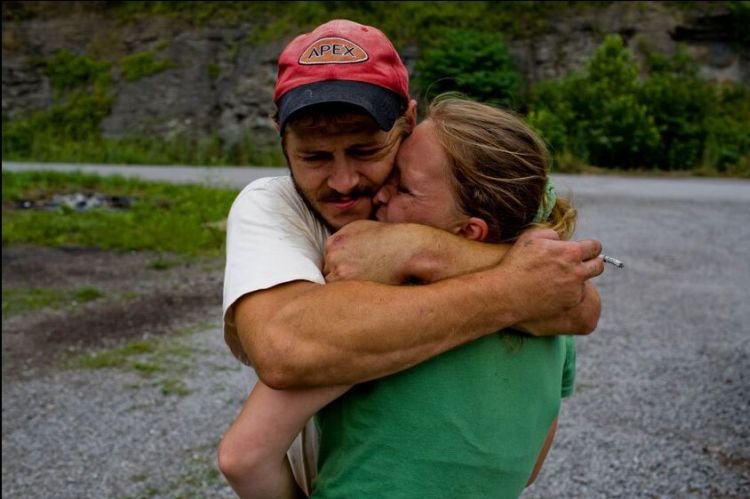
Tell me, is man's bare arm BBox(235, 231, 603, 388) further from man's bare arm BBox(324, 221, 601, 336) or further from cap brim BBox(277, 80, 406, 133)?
cap brim BBox(277, 80, 406, 133)

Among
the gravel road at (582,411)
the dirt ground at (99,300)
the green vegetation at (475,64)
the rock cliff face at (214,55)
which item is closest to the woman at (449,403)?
the gravel road at (582,411)

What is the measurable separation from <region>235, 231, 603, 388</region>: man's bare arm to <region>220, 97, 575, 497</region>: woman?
0.14 ft

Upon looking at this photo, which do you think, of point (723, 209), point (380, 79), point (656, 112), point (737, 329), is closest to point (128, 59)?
point (656, 112)

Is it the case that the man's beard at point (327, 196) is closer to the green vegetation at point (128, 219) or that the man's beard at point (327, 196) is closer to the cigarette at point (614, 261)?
the cigarette at point (614, 261)

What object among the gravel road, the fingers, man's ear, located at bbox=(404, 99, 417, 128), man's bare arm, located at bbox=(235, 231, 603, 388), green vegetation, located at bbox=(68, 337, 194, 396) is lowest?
green vegetation, located at bbox=(68, 337, 194, 396)

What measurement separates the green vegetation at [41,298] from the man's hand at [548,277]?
7.06m

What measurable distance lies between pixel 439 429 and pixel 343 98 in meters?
0.62

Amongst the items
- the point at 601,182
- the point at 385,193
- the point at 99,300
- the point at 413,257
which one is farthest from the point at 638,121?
the point at 413,257

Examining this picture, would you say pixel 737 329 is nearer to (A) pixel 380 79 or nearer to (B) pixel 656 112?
(A) pixel 380 79

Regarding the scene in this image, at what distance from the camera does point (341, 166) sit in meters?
1.69

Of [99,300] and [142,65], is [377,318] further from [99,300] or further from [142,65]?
[142,65]

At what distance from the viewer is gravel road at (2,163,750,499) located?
4.31m

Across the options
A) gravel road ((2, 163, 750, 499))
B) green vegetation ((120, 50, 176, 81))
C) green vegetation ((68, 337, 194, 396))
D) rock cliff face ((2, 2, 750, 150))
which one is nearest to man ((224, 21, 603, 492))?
gravel road ((2, 163, 750, 499))

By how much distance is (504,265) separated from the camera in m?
1.51
